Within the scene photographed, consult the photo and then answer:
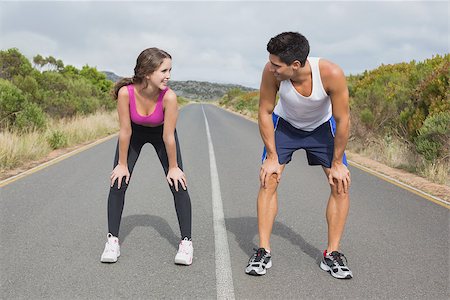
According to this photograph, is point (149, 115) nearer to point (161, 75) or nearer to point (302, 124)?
point (161, 75)

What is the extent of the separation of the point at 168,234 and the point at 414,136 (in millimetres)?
7994

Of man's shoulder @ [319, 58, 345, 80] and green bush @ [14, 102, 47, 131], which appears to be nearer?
man's shoulder @ [319, 58, 345, 80]

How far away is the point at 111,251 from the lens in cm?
367

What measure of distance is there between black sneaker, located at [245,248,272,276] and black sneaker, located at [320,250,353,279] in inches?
18.6

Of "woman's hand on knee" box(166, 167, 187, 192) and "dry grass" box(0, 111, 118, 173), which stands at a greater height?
"woman's hand on knee" box(166, 167, 187, 192)

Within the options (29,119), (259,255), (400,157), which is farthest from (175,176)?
(29,119)

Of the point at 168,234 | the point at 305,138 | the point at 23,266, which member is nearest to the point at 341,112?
the point at 305,138

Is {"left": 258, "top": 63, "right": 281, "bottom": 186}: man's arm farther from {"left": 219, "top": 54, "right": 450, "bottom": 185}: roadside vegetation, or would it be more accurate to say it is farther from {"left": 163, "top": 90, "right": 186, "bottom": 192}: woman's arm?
{"left": 219, "top": 54, "right": 450, "bottom": 185}: roadside vegetation

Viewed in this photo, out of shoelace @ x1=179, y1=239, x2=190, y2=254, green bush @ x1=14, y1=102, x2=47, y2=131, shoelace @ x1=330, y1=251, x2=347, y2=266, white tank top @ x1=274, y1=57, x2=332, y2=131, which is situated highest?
white tank top @ x1=274, y1=57, x2=332, y2=131

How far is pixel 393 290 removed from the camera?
3.21 meters

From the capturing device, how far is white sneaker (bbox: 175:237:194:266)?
11.9 feet

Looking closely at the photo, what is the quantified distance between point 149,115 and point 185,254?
1.23 meters

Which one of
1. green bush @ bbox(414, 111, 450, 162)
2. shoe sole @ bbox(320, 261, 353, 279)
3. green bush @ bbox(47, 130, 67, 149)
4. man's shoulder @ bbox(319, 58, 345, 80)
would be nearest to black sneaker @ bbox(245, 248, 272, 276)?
shoe sole @ bbox(320, 261, 353, 279)

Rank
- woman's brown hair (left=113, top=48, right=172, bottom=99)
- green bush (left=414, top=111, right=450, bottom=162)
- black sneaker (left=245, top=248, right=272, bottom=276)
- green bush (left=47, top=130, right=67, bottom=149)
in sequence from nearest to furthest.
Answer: woman's brown hair (left=113, top=48, right=172, bottom=99)
black sneaker (left=245, top=248, right=272, bottom=276)
green bush (left=414, top=111, right=450, bottom=162)
green bush (left=47, top=130, right=67, bottom=149)
